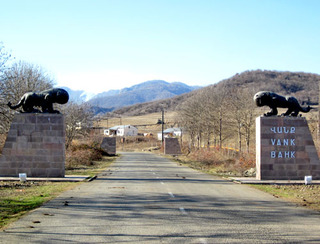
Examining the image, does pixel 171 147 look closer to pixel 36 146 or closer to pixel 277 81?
pixel 36 146

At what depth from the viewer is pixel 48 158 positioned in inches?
918

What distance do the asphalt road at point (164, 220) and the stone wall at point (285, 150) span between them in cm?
726

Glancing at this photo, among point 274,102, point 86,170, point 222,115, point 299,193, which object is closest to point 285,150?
point 274,102

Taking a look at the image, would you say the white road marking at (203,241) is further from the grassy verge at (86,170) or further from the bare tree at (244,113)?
the bare tree at (244,113)

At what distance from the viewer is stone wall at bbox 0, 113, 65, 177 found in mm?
23078

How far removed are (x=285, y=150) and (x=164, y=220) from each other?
14.2 meters

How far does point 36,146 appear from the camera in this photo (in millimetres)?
23219

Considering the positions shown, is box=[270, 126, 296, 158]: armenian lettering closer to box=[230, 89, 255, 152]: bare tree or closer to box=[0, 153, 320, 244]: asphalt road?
box=[0, 153, 320, 244]: asphalt road

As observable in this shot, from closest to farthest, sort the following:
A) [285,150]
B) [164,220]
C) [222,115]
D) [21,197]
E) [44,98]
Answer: [164,220] < [21,197] < [285,150] < [44,98] < [222,115]

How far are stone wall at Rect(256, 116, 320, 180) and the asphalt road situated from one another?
23.8 feet

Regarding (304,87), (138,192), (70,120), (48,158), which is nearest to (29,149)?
(48,158)

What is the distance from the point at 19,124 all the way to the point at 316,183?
1595cm

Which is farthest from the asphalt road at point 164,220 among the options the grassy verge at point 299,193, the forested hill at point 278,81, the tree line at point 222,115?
the forested hill at point 278,81

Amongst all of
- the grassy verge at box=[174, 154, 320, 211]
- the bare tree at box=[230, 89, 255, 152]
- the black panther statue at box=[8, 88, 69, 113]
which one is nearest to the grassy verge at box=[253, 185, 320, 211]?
the grassy verge at box=[174, 154, 320, 211]
